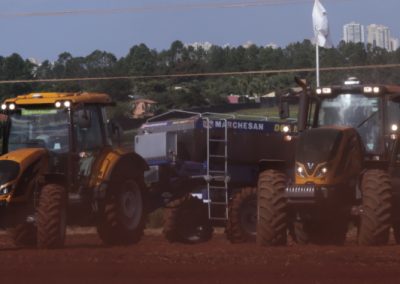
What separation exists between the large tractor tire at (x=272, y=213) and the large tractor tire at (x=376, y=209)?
1216 mm

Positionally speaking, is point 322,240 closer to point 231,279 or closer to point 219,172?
point 219,172

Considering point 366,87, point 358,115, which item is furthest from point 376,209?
point 366,87

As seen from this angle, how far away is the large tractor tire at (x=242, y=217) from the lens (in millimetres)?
17469

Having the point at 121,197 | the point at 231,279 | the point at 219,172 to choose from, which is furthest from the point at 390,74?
the point at 231,279

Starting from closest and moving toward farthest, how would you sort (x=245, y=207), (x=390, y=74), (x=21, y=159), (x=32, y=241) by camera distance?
1. (x=21, y=159)
2. (x=32, y=241)
3. (x=245, y=207)
4. (x=390, y=74)

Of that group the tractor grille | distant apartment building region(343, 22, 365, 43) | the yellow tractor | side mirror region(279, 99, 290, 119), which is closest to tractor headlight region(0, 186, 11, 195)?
the yellow tractor

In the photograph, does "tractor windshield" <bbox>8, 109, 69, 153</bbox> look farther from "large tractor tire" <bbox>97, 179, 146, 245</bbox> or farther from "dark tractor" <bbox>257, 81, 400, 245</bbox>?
"dark tractor" <bbox>257, 81, 400, 245</bbox>

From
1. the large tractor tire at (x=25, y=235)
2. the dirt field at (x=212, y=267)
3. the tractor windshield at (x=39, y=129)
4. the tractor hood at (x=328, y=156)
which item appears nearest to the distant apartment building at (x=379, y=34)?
the tractor windshield at (x=39, y=129)

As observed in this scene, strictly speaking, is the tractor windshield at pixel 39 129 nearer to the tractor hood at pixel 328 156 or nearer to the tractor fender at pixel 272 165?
the tractor fender at pixel 272 165

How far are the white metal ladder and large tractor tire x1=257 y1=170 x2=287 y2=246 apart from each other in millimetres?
3967

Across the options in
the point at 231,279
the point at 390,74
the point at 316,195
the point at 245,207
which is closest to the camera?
the point at 231,279

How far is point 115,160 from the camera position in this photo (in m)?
16.0

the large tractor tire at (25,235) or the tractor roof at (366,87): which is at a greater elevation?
the tractor roof at (366,87)

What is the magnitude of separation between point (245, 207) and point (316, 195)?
13.7 ft
